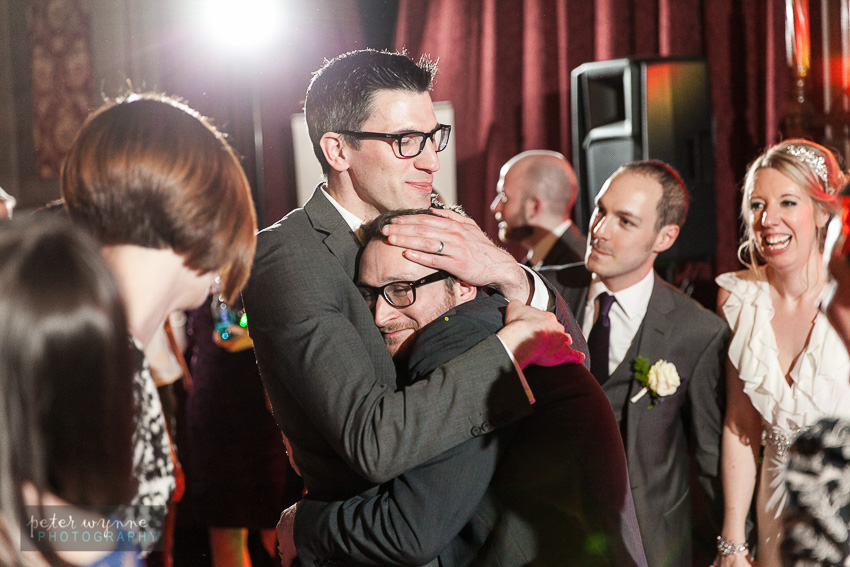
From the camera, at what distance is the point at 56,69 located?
14.3 feet

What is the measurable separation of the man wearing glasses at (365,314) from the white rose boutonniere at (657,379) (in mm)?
615

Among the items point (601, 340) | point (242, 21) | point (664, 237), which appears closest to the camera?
point (601, 340)

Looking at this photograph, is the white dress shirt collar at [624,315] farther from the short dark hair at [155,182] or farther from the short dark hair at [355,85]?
the short dark hair at [155,182]

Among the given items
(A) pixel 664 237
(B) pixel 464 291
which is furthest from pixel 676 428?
(B) pixel 464 291

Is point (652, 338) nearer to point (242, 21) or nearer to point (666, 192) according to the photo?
point (666, 192)

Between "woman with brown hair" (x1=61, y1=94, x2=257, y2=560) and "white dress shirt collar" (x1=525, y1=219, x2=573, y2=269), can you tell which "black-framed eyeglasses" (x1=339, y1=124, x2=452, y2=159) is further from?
"white dress shirt collar" (x1=525, y1=219, x2=573, y2=269)

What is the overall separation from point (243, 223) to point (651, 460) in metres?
1.66

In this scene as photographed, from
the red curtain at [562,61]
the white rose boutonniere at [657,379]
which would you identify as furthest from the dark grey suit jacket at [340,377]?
the red curtain at [562,61]

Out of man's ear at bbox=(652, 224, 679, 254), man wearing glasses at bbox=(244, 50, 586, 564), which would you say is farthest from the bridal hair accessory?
man wearing glasses at bbox=(244, 50, 586, 564)

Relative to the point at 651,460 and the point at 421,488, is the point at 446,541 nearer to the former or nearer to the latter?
the point at 421,488

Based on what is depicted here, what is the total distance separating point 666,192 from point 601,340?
0.60m

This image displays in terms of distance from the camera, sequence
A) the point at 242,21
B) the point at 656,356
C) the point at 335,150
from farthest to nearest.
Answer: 1. the point at 242,21
2. the point at 656,356
3. the point at 335,150

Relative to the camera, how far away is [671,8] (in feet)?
14.5

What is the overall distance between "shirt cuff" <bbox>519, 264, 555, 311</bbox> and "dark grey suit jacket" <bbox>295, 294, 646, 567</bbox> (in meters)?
0.34
